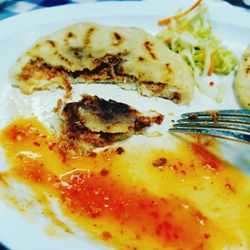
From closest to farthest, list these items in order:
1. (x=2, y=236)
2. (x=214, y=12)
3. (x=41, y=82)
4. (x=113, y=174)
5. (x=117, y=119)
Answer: (x=2, y=236)
(x=113, y=174)
(x=117, y=119)
(x=41, y=82)
(x=214, y=12)

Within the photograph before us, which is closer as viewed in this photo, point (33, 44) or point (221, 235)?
point (221, 235)

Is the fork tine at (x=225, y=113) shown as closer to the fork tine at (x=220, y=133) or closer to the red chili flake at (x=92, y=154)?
the fork tine at (x=220, y=133)

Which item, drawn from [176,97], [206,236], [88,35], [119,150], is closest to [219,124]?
[176,97]

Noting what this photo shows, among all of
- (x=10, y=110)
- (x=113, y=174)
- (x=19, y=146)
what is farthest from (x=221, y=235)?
(x=10, y=110)

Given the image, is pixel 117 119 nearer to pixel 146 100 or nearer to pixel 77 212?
pixel 146 100

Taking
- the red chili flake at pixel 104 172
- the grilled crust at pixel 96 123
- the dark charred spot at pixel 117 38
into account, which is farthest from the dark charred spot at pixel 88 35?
the red chili flake at pixel 104 172

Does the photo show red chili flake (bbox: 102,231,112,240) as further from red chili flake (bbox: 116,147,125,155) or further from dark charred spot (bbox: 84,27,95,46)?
dark charred spot (bbox: 84,27,95,46)

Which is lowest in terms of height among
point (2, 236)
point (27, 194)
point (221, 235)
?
point (221, 235)

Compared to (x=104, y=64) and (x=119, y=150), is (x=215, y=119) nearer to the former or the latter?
(x=119, y=150)
